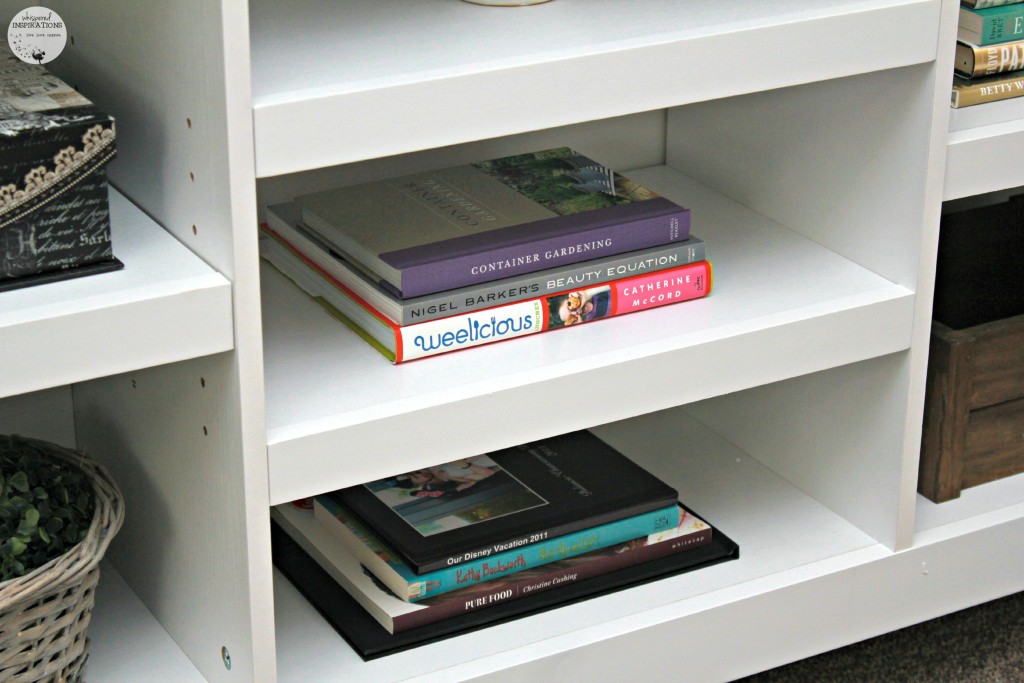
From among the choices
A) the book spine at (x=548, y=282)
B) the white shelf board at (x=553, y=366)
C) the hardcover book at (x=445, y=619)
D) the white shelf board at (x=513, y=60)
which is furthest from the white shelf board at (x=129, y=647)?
the white shelf board at (x=513, y=60)

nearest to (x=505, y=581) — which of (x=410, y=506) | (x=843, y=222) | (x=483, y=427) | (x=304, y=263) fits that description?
(x=410, y=506)

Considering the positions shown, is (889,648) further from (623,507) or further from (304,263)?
(304,263)

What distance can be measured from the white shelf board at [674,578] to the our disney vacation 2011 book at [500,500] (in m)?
0.07

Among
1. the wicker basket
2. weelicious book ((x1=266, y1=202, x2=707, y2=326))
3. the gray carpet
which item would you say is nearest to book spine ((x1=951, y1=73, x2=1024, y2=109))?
weelicious book ((x1=266, y1=202, x2=707, y2=326))

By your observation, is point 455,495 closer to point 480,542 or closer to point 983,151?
point 480,542

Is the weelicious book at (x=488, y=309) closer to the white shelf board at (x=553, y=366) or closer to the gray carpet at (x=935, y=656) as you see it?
the white shelf board at (x=553, y=366)

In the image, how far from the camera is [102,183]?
34.7 inches

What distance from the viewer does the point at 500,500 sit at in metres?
1.23

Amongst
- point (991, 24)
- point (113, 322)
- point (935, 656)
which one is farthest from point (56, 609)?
point (991, 24)

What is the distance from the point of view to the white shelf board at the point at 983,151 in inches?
45.5

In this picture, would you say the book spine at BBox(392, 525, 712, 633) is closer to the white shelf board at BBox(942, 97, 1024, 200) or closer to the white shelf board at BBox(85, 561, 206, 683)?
the white shelf board at BBox(85, 561, 206, 683)

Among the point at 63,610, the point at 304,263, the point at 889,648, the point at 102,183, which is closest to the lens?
the point at 102,183

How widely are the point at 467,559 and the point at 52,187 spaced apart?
1.59ft

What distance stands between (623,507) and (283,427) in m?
0.39
